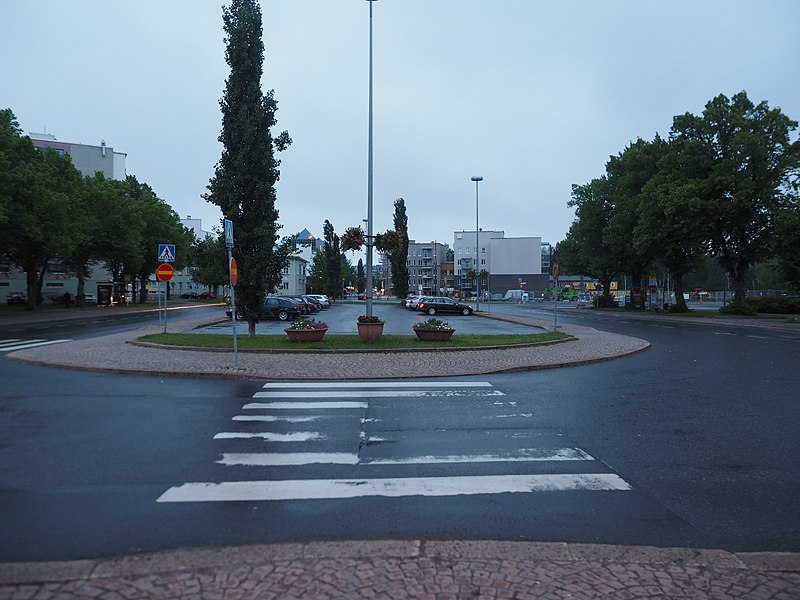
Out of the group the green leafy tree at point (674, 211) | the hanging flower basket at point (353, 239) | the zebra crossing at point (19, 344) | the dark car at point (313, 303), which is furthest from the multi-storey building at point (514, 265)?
the zebra crossing at point (19, 344)

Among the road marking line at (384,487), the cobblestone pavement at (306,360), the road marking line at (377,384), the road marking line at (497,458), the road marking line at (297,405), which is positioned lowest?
the road marking line at (377,384)

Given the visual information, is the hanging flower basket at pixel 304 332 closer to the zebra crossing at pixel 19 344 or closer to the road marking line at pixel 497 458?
the zebra crossing at pixel 19 344

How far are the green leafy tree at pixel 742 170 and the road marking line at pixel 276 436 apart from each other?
37.0 meters

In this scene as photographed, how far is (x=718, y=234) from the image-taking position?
1489 inches

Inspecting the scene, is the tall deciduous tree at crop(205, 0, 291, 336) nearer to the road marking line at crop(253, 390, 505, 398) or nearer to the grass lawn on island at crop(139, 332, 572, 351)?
the grass lawn on island at crop(139, 332, 572, 351)

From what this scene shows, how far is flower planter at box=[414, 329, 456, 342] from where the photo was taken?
17.1m

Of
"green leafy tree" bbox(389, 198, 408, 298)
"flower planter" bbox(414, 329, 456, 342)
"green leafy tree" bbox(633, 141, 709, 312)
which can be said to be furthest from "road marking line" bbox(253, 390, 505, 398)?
"green leafy tree" bbox(389, 198, 408, 298)

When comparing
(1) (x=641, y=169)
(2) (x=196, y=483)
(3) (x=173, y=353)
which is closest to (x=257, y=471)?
(2) (x=196, y=483)

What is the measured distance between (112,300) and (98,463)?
5483 centimetres

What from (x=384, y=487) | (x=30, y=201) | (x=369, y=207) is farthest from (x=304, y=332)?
(x=30, y=201)

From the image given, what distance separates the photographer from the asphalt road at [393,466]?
13.0ft

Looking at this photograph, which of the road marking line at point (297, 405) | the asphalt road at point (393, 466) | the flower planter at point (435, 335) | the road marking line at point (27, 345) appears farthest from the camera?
the flower planter at point (435, 335)

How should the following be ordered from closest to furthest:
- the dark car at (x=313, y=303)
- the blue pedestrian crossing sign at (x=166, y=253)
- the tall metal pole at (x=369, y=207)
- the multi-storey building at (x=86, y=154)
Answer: the tall metal pole at (x=369, y=207)
the blue pedestrian crossing sign at (x=166, y=253)
the dark car at (x=313, y=303)
the multi-storey building at (x=86, y=154)

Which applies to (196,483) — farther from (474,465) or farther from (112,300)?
(112,300)
